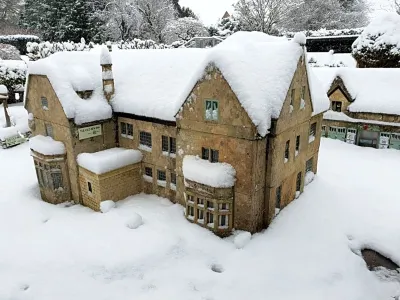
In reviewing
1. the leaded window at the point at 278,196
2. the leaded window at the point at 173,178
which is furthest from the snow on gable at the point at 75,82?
the leaded window at the point at 278,196

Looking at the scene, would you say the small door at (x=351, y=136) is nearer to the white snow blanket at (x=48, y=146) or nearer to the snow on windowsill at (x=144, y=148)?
the snow on windowsill at (x=144, y=148)

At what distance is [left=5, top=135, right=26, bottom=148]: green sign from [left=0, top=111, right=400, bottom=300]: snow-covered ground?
39.3 feet

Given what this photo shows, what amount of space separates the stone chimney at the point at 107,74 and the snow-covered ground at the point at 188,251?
7912mm

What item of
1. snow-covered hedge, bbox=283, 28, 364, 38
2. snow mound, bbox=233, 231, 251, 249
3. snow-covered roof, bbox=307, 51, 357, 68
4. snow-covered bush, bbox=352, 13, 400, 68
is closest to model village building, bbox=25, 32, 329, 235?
snow mound, bbox=233, 231, 251, 249

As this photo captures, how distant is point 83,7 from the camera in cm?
5931

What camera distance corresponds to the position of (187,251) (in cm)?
1908

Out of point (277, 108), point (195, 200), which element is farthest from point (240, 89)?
point (195, 200)

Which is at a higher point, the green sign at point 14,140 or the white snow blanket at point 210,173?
the white snow blanket at point 210,173

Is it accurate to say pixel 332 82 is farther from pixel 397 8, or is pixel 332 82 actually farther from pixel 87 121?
pixel 397 8

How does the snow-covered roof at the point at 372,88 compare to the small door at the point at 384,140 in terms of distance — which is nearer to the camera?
the snow-covered roof at the point at 372,88

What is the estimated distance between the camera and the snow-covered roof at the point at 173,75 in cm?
1798

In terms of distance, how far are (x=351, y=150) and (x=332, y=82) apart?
723 cm

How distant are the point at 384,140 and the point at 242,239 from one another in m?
21.5

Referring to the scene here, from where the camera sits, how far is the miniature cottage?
32.1 m
